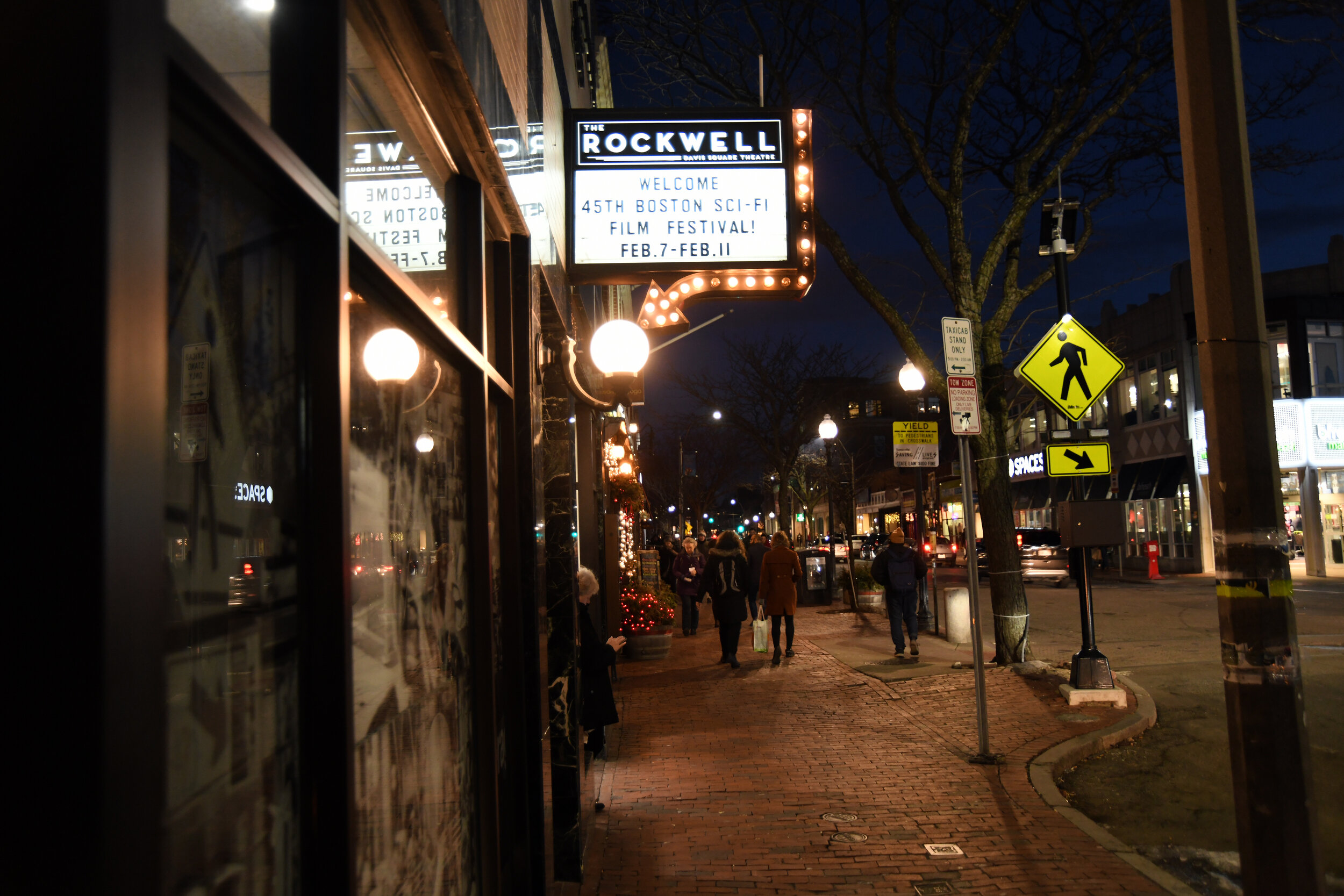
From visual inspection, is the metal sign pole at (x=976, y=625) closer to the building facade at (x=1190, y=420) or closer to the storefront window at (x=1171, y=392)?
the building facade at (x=1190, y=420)

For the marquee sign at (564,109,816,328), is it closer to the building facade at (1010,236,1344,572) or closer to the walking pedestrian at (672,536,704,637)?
the walking pedestrian at (672,536,704,637)

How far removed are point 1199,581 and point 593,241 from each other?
88.6 ft

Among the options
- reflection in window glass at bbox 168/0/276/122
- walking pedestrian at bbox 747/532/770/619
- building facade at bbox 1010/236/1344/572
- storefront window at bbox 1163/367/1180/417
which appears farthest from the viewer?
storefront window at bbox 1163/367/1180/417

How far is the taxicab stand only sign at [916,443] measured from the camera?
15.3m

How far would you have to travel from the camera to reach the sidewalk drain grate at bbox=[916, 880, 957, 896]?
5.27 m

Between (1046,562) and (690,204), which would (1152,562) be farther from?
(690,204)

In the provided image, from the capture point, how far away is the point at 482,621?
14.2ft

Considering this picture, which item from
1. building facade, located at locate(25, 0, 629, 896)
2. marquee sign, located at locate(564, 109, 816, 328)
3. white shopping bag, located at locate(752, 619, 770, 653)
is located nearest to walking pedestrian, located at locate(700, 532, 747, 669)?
white shopping bag, located at locate(752, 619, 770, 653)

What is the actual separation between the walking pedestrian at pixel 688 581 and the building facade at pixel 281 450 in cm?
1387

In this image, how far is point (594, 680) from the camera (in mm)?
6898

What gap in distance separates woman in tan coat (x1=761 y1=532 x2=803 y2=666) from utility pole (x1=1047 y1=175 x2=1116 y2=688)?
154 inches

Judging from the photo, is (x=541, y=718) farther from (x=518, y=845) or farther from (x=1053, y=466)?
(x=1053, y=466)

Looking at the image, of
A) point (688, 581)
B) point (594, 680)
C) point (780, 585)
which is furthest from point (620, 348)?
point (688, 581)

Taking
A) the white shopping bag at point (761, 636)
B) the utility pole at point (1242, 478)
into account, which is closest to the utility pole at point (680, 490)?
the white shopping bag at point (761, 636)
